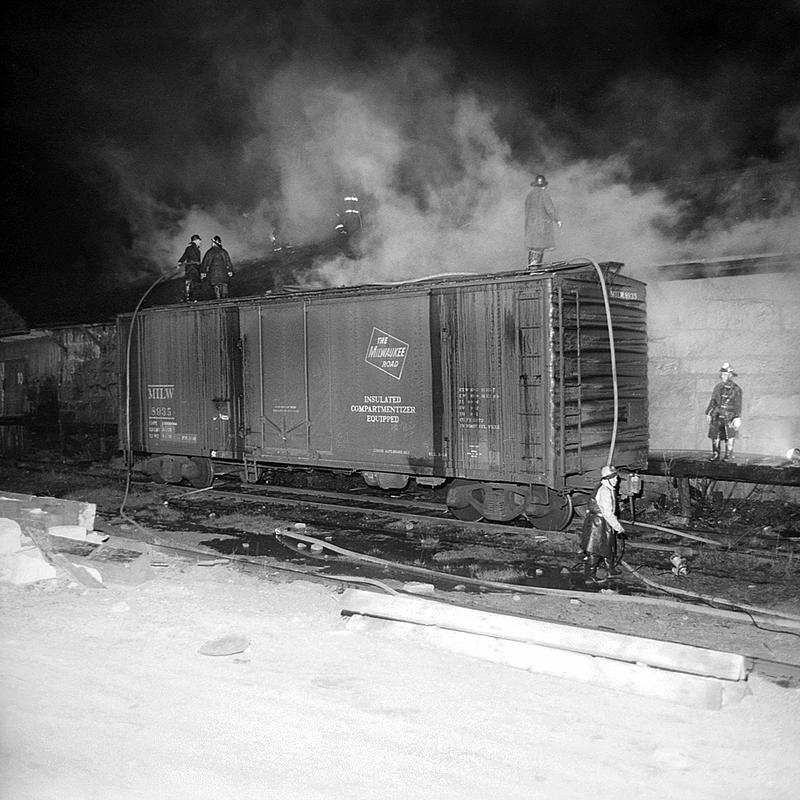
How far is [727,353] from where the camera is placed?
12.3 meters

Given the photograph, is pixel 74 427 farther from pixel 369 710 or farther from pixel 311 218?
pixel 369 710

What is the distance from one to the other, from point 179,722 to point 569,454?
5.85 metres

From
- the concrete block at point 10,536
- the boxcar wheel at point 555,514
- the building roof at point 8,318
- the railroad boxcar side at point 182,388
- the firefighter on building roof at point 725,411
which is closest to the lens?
the concrete block at point 10,536

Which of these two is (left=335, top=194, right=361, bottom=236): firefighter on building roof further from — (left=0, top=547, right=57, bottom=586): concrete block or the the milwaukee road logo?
(left=0, top=547, right=57, bottom=586): concrete block

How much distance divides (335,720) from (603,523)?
156 inches

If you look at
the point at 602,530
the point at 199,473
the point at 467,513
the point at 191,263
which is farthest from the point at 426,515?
the point at 191,263

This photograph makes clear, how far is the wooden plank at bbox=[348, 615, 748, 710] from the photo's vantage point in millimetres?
4787

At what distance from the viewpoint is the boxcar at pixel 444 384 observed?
9.27m

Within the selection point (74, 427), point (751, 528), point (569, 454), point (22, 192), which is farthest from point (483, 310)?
point (22, 192)

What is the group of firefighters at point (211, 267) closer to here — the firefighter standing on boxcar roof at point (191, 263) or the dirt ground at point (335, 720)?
the firefighter standing on boxcar roof at point (191, 263)

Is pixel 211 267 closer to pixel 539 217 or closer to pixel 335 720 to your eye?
pixel 539 217

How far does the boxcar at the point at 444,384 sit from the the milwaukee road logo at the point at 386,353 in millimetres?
21

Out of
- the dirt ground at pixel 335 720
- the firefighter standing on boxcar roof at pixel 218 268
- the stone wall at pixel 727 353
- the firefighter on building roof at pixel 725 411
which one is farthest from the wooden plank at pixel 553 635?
the firefighter standing on boxcar roof at pixel 218 268

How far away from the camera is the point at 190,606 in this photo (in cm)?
691
